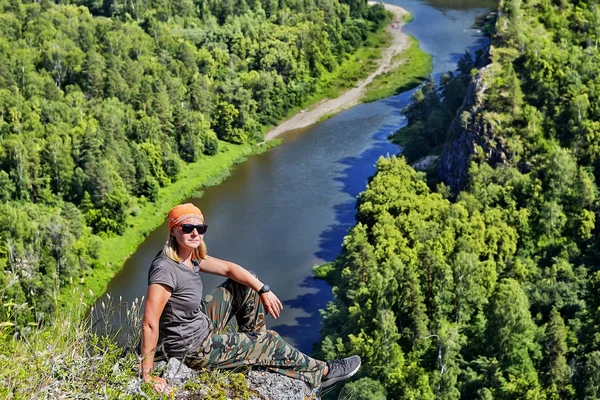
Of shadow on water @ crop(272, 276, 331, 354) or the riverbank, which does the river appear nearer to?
shadow on water @ crop(272, 276, 331, 354)

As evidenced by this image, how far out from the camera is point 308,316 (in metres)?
51.0

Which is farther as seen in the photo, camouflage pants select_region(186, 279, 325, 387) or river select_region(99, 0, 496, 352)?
river select_region(99, 0, 496, 352)

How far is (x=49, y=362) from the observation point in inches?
319

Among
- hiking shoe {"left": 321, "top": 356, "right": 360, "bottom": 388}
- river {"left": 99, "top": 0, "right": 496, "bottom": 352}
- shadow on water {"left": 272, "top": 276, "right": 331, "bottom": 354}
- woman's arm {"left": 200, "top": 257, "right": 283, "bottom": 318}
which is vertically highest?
woman's arm {"left": 200, "top": 257, "right": 283, "bottom": 318}

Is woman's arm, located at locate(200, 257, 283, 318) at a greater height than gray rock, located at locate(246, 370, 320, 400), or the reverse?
woman's arm, located at locate(200, 257, 283, 318)

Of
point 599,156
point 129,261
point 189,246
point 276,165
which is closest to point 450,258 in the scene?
point 599,156

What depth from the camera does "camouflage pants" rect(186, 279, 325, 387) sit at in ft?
32.4

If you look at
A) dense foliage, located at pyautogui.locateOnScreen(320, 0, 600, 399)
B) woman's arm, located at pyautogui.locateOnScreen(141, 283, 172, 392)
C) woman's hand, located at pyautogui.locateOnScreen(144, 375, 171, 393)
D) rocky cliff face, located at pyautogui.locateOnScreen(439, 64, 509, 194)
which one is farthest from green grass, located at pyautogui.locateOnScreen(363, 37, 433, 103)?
woman's hand, located at pyautogui.locateOnScreen(144, 375, 171, 393)

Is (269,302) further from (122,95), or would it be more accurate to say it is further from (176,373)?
(122,95)

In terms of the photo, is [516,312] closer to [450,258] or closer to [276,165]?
[450,258]

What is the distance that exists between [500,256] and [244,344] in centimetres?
4234

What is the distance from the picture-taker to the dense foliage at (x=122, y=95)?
59688 mm

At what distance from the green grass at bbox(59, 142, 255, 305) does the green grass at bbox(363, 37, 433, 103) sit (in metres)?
20.8

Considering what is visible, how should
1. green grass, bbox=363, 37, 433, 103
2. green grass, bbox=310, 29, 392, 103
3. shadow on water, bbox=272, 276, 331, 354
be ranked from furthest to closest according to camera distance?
green grass, bbox=310, 29, 392, 103 → green grass, bbox=363, 37, 433, 103 → shadow on water, bbox=272, 276, 331, 354
